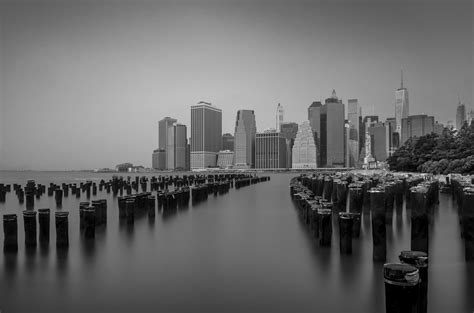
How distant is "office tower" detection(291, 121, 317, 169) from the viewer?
190m

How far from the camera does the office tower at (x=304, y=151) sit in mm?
190000

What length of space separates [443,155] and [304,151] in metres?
152

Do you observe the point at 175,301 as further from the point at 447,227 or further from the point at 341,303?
the point at 447,227

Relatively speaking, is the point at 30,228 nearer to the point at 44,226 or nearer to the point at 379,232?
the point at 44,226

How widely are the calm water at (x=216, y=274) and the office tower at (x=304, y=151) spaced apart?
17887cm

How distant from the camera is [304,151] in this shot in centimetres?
19375

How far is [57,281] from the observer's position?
7754 mm

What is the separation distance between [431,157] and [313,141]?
484 ft

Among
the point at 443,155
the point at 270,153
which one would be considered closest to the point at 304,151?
the point at 270,153

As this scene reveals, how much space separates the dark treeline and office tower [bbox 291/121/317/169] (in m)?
126

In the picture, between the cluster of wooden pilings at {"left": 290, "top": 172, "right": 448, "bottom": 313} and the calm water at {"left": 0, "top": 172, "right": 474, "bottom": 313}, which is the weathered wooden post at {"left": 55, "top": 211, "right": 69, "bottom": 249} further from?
the cluster of wooden pilings at {"left": 290, "top": 172, "right": 448, "bottom": 313}

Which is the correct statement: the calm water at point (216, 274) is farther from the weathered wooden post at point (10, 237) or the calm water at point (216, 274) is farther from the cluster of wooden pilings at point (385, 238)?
the cluster of wooden pilings at point (385, 238)

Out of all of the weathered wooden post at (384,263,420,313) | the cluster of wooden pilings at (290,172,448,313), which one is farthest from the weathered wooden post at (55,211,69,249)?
the weathered wooden post at (384,263,420,313)

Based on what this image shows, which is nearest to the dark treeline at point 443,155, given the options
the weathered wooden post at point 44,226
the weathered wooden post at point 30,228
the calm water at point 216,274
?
the calm water at point 216,274
